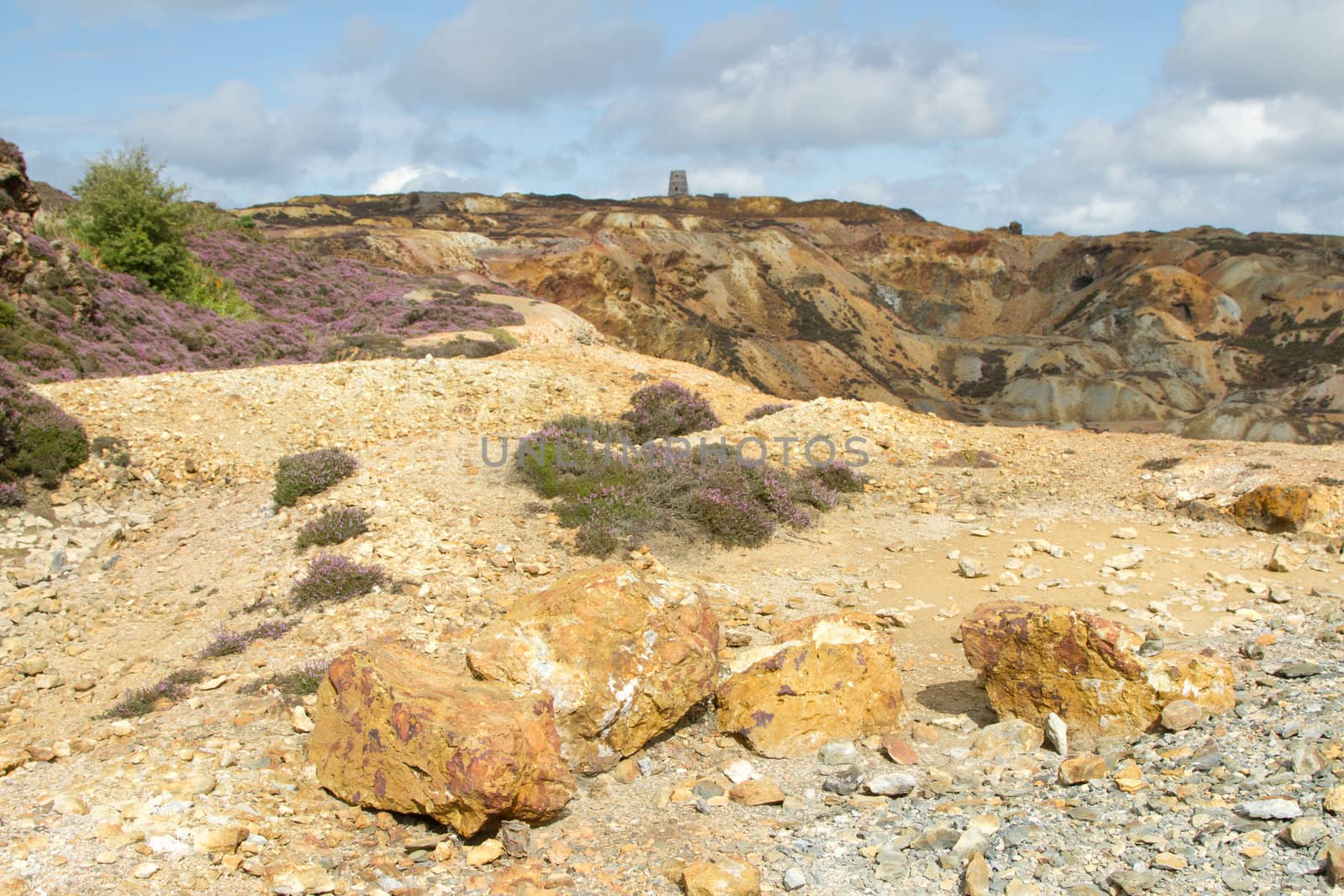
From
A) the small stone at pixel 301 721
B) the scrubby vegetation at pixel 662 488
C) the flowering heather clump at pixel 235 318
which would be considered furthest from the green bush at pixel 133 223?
the small stone at pixel 301 721

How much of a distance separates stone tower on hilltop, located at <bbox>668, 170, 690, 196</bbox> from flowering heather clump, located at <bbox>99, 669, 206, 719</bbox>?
3855 inches

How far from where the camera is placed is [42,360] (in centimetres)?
1489

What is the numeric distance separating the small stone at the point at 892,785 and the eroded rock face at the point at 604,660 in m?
1.16

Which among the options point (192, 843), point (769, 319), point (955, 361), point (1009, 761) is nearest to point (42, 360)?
point (192, 843)

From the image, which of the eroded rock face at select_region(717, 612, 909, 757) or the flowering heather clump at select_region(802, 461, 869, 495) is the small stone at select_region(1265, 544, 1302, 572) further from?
the eroded rock face at select_region(717, 612, 909, 757)

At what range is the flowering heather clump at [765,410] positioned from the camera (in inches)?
565

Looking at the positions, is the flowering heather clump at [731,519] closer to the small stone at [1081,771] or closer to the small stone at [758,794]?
the small stone at [758,794]

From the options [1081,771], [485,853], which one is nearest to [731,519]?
[1081,771]

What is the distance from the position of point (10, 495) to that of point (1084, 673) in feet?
33.8

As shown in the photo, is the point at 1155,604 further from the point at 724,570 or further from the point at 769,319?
the point at 769,319

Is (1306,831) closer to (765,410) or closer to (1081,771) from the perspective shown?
(1081,771)

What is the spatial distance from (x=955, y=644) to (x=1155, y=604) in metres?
1.86

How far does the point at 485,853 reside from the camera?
4.04m

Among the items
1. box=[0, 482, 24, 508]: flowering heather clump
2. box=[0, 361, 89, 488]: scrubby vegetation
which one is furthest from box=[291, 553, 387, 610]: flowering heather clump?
box=[0, 361, 89, 488]: scrubby vegetation
